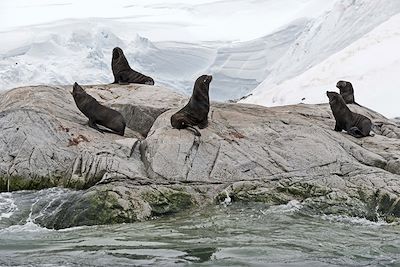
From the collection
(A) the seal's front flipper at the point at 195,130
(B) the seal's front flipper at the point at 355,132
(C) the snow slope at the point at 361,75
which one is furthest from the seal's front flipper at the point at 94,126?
(C) the snow slope at the point at 361,75

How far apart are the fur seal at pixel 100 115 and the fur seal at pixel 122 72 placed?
3.89m

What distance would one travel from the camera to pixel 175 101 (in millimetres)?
15250

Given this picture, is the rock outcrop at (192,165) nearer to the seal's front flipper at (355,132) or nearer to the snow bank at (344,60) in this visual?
the seal's front flipper at (355,132)

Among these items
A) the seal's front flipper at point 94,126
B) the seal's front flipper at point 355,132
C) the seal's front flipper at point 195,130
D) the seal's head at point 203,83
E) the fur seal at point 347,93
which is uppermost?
the fur seal at point 347,93

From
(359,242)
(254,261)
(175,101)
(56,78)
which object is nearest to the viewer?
(254,261)

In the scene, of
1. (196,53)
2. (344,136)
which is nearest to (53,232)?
(344,136)

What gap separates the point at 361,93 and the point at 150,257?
24573mm

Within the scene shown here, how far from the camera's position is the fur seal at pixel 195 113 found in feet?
41.0

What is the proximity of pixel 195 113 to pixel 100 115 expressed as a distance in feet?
6.62

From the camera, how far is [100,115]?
44.1 feet

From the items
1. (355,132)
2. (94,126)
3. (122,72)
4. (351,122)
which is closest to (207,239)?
(94,126)

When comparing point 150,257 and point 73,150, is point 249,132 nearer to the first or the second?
point 73,150

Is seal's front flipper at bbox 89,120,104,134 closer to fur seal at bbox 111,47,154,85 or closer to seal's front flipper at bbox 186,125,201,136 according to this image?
seal's front flipper at bbox 186,125,201,136

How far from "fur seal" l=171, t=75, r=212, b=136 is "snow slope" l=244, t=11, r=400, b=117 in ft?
55.6
